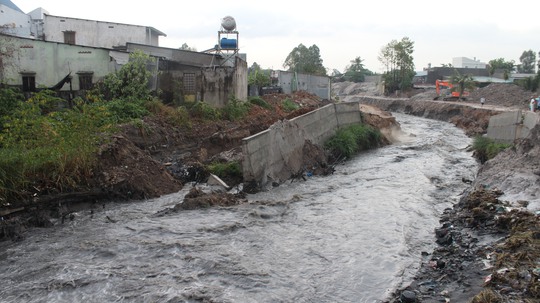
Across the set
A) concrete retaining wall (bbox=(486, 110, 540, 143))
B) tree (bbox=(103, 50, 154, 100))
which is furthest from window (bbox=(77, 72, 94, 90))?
concrete retaining wall (bbox=(486, 110, 540, 143))

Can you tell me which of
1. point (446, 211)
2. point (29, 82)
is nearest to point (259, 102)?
point (29, 82)

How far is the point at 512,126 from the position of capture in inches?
835

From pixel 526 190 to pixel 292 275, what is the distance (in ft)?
25.6

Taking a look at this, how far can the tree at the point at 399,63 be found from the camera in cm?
7169

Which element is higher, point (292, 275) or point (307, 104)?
point (307, 104)

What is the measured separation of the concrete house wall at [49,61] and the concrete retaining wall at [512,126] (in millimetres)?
19089

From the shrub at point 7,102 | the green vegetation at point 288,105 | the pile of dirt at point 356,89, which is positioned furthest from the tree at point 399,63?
the shrub at point 7,102

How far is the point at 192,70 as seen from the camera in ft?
79.3

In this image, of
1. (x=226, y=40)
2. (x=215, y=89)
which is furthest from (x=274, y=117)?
(x=226, y=40)

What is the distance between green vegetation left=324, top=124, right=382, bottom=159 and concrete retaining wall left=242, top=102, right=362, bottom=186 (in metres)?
0.48

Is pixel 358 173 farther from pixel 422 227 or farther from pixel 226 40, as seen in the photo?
pixel 226 40

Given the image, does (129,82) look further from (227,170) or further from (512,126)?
(512,126)

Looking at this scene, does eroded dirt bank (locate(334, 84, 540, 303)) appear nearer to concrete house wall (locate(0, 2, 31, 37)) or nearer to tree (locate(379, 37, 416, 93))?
concrete house wall (locate(0, 2, 31, 37))

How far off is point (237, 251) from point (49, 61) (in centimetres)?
1557
